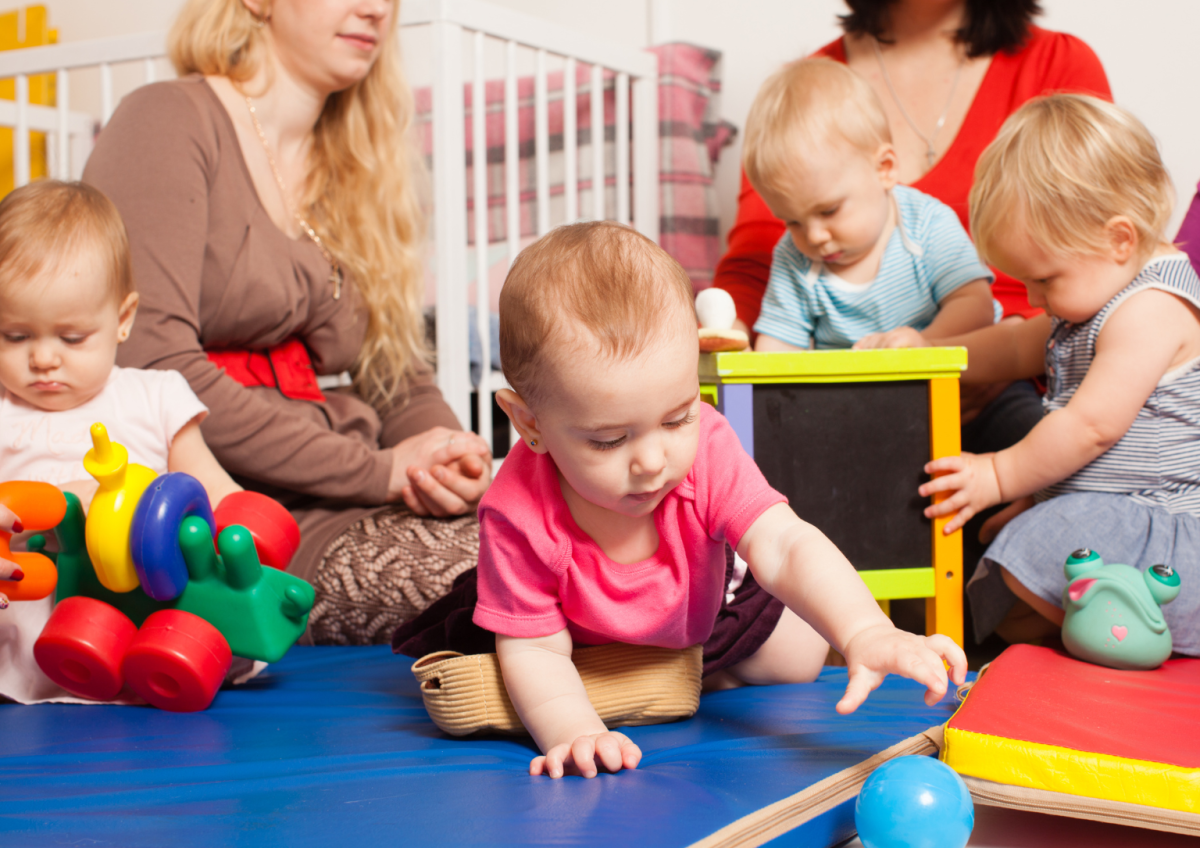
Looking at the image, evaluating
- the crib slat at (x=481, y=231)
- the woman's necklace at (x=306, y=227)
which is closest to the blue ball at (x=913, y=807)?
the woman's necklace at (x=306, y=227)

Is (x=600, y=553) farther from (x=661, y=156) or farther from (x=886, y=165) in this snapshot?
(x=661, y=156)

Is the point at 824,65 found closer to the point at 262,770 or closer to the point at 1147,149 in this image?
the point at 1147,149

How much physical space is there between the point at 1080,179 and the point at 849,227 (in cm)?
35

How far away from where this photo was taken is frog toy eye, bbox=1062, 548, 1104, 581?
105cm

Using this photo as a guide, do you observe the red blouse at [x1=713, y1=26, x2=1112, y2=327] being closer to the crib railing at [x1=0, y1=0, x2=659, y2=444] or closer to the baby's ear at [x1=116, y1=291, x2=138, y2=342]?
the crib railing at [x1=0, y1=0, x2=659, y2=444]

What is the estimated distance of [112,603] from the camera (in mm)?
1066

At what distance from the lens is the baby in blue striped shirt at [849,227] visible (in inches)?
55.2

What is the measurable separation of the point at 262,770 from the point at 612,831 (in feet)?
1.07

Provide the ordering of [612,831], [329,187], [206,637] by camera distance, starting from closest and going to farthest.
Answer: [612,831], [206,637], [329,187]

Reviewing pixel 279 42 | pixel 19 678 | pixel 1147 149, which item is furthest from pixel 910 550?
pixel 279 42

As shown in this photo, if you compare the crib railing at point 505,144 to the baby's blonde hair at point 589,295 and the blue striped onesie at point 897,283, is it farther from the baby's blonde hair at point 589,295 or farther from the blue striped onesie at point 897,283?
the baby's blonde hair at point 589,295

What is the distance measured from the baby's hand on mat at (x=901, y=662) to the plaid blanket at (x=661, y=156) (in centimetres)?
166

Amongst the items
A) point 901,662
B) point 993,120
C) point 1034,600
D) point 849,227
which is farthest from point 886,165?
point 901,662

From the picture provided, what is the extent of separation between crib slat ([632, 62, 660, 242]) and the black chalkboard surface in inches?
46.4
